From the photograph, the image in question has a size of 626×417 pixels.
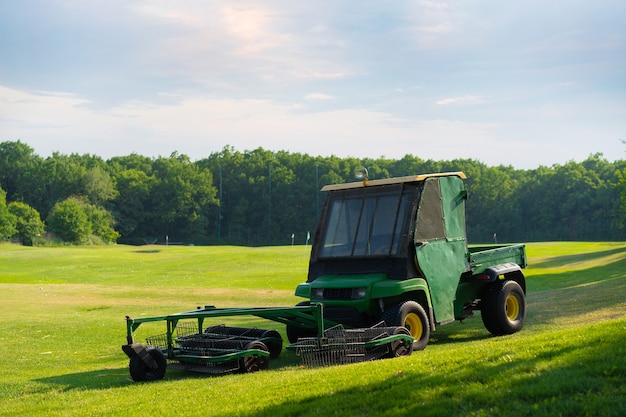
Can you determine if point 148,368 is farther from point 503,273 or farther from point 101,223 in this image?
point 101,223

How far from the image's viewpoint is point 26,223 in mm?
94188

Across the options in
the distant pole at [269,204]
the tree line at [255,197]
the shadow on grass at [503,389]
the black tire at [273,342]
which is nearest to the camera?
the shadow on grass at [503,389]

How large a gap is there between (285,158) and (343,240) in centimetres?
11771

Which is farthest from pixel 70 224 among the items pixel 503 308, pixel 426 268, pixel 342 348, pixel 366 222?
pixel 342 348

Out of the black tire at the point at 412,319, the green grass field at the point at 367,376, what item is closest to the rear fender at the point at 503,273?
the green grass field at the point at 367,376

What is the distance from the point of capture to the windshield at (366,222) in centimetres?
1235

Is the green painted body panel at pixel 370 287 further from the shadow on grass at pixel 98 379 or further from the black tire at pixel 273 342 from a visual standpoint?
the shadow on grass at pixel 98 379

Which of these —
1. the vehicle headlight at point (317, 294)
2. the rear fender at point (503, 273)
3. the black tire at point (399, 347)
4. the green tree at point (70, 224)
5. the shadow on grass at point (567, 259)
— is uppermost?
the green tree at point (70, 224)

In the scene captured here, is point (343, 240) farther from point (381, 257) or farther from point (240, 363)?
point (240, 363)

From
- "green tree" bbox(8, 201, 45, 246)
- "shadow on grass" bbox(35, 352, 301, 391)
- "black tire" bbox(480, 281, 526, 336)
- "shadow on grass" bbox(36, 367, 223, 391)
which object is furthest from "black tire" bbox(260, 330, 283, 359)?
"green tree" bbox(8, 201, 45, 246)

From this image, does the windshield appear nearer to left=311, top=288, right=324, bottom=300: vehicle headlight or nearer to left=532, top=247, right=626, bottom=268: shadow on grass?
left=311, top=288, right=324, bottom=300: vehicle headlight

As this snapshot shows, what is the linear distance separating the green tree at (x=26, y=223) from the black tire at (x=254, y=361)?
8128cm

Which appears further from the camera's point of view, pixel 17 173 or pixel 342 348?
pixel 17 173

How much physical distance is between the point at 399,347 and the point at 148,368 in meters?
3.55
